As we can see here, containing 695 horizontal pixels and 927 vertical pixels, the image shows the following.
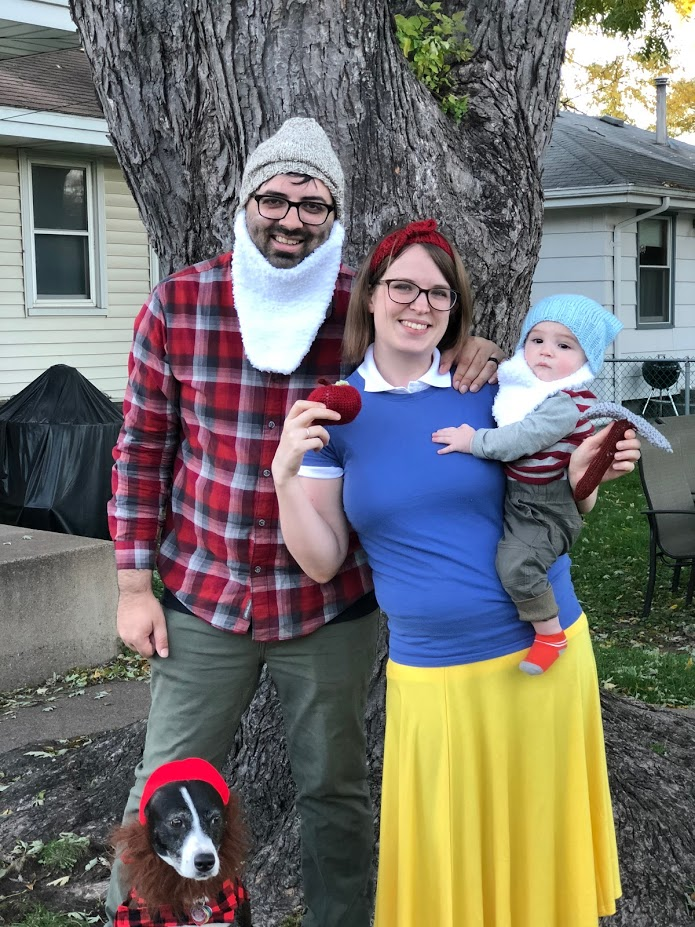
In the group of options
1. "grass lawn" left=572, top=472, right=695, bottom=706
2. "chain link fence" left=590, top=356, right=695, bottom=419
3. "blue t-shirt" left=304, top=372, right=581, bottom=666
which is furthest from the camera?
"chain link fence" left=590, top=356, right=695, bottom=419

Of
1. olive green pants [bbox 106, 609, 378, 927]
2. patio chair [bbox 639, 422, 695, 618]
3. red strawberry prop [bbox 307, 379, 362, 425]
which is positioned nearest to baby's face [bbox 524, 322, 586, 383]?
A: red strawberry prop [bbox 307, 379, 362, 425]

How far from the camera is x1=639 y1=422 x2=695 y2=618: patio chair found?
24.3 ft

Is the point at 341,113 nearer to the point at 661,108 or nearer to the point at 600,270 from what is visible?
the point at 600,270

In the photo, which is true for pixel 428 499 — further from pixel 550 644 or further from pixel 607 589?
pixel 607 589

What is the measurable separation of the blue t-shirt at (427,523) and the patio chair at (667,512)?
4892 millimetres

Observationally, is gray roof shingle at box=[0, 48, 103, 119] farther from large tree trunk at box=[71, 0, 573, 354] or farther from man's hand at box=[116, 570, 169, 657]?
man's hand at box=[116, 570, 169, 657]

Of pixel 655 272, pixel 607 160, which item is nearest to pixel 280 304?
pixel 607 160

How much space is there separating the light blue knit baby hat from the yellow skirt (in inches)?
27.0

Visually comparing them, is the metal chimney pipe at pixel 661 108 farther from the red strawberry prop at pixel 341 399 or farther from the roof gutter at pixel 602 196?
the red strawberry prop at pixel 341 399

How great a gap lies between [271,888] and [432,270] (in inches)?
84.3

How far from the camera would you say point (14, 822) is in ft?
13.5

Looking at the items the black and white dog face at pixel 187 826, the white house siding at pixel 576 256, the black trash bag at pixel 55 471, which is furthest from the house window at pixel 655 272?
the black and white dog face at pixel 187 826

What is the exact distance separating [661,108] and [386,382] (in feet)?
59.0

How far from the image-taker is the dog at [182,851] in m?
2.34
